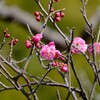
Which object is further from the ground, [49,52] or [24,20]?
[49,52]

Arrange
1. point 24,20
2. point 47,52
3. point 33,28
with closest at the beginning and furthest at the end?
point 47,52
point 33,28
point 24,20

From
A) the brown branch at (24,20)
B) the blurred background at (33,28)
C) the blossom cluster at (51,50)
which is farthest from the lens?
the blurred background at (33,28)

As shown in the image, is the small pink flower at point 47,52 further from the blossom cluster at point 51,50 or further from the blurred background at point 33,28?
the blurred background at point 33,28

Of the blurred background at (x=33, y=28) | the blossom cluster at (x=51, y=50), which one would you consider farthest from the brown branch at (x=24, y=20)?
the blossom cluster at (x=51, y=50)

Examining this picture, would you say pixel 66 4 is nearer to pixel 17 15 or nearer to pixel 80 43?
pixel 17 15

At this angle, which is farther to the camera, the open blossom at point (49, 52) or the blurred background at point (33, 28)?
the blurred background at point (33, 28)

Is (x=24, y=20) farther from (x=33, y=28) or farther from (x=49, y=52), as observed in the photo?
(x=49, y=52)

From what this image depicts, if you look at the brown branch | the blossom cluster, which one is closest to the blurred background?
the brown branch

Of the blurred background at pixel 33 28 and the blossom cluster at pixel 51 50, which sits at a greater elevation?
the blossom cluster at pixel 51 50

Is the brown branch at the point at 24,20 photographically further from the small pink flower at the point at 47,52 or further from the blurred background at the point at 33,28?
the small pink flower at the point at 47,52

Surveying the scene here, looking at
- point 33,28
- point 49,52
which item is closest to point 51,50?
point 49,52

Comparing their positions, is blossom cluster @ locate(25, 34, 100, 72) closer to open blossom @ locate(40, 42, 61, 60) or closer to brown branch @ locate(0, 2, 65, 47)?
open blossom @ locate(40, 42, 61, 60)

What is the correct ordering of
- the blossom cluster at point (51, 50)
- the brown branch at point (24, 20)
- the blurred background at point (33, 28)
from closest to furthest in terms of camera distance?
the blossom cluster at point (51, 50) → the brown branch at point (24, 20) → the blurred background at point (33, 28)

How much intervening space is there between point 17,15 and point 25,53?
8.90ft
